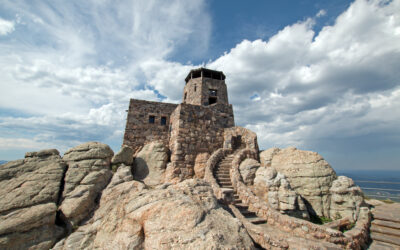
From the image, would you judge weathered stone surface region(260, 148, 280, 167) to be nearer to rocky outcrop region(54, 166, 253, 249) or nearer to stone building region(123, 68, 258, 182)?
stone building region(123, 68, 258, 182)

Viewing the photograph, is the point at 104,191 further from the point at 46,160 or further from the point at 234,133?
the point at 234,133

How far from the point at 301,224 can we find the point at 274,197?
8.94 feet

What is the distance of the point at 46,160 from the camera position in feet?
35.8

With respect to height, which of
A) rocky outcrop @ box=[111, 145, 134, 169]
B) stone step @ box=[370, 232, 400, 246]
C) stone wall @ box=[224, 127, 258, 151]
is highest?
stone wall @ box=[224, 127, 258, 151]

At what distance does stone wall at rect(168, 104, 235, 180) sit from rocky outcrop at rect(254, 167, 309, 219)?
201 inches

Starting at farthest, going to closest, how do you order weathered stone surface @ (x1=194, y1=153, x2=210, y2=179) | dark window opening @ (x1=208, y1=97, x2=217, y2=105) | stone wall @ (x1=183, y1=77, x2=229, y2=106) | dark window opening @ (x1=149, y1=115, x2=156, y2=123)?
dark window opening @ (x1=208, y1=97, x2=217, y2=105), stone wall @ (x1=183, y1=77, x2=229, y2=106), dark window opening @ (x1=149, y1=115, x2=156, y2=123), weathered stone surface @ (x1=194, y1=153, x2=210, y2=179)

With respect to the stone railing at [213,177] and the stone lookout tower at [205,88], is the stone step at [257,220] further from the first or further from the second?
the stone lookout tower at [205,88]

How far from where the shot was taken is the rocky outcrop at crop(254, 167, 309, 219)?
9.23 metres

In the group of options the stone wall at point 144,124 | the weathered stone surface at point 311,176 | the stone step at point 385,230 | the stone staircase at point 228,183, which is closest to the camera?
the stone step at point 385,230

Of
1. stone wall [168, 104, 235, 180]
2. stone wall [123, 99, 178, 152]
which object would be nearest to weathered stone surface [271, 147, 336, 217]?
stone wall [168, 104, 235, 180]

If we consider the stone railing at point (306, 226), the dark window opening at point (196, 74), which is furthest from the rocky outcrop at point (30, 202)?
the dark window opening at point (196, 74)

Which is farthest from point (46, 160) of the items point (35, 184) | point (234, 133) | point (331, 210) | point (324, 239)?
point (331, 210)

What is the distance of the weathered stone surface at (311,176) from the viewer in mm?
10125

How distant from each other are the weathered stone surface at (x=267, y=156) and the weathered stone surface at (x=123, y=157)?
34.4 ft
